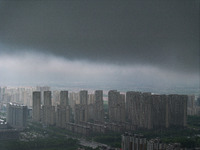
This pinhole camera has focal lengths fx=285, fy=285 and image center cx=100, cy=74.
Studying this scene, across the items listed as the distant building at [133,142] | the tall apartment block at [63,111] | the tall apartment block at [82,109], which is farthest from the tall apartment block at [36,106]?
the distant building at [133,142]

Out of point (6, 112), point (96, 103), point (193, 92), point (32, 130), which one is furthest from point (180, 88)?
point (6, 112)

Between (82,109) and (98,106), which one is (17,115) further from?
(98,106)

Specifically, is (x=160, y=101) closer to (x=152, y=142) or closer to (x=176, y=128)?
(x=176, y=128)

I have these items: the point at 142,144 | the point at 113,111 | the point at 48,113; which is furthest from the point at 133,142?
the point at 48,113

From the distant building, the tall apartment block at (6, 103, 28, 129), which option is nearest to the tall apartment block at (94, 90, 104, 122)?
the tall apartment block at (6, 103, 28, 129)

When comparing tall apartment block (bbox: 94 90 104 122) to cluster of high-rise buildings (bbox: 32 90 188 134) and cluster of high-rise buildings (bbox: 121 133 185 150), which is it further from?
Result: cluster of high-rise buildings (bbox: 121 133 185 150)

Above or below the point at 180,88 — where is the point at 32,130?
below
